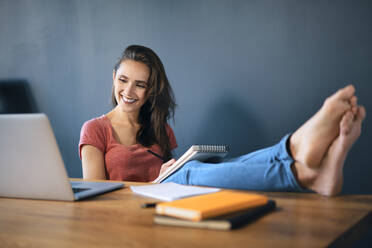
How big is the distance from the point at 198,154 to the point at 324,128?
1.58 feet

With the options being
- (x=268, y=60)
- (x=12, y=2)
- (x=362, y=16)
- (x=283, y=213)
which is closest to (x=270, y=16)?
(x=268, y=60)

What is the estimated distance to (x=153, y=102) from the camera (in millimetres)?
2094

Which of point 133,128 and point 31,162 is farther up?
point 31,162

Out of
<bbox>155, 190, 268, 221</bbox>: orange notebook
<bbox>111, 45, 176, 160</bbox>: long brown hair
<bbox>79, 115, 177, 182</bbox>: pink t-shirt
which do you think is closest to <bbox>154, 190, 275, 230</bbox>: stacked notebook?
<bbox>155, 190, 268, 221</bbox>: orange notebook

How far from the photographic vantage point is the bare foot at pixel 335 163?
39.4 inches

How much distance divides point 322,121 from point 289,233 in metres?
0.44

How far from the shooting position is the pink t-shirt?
1.90 meters

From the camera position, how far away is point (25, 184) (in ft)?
3.41

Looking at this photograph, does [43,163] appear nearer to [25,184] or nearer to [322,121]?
[25,184]

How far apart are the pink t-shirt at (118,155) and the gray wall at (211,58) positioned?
1.49ft

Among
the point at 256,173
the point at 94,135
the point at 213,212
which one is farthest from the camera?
the point at 94,135

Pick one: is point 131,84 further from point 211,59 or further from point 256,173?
point 256,173

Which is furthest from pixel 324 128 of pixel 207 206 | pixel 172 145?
pixel 172 145

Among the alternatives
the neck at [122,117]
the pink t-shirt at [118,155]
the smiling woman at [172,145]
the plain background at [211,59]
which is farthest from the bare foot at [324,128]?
the neck at [122,117]
